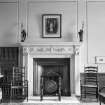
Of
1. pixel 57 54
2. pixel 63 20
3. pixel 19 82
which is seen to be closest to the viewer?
pixel 19 82

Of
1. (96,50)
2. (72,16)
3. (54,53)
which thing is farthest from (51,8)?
(96,50)

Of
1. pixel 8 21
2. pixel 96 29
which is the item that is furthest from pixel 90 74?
pixel 8 21

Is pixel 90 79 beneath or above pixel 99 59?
beneath

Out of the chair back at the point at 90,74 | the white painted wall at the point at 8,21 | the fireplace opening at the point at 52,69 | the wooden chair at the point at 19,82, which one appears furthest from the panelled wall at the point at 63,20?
the wooden chair at the point at 19,82

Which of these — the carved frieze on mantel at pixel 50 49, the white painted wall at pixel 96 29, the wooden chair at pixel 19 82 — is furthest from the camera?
the white painted wall at pixel 96 29

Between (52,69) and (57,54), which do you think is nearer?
(57,54)

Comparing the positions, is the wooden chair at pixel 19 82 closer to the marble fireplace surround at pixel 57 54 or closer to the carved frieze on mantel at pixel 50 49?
the marble fireplace surround at pixel 57 54

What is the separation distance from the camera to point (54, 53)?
19.4 feet

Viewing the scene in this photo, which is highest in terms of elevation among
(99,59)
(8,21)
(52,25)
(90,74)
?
(8,21)

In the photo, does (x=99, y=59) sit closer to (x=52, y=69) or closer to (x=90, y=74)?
(x=90, y=74)

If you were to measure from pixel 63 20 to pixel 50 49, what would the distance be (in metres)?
0.94

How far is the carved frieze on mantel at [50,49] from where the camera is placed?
5883 mm

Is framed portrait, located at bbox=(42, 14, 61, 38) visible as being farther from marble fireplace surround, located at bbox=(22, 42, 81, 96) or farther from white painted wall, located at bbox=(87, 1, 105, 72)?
white painted wall, located at bbox=(87, 1, 105, 72)

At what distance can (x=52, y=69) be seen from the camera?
6098mm
